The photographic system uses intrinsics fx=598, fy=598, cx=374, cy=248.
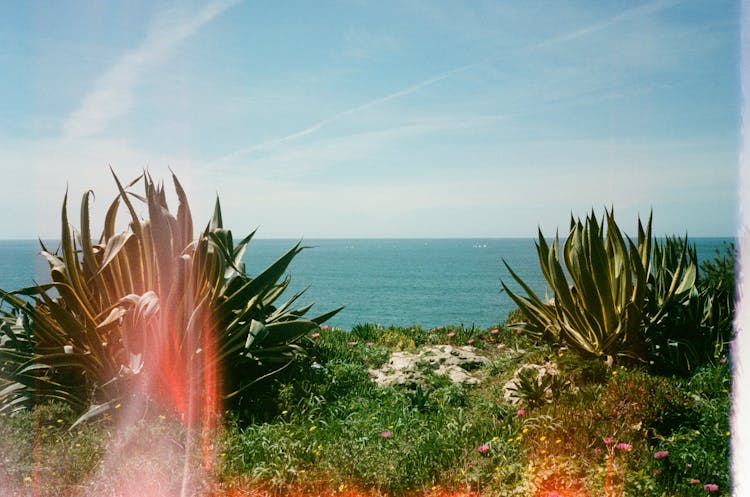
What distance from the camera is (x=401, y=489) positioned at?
12.5 feet

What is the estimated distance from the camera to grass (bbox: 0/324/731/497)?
3.72 m

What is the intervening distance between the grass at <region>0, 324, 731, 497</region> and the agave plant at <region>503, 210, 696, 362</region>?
0.53m

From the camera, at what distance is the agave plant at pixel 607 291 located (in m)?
5.66

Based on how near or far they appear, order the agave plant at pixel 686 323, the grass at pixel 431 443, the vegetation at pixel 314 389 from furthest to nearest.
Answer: the agave plant at pixel 686 323
the vegetation at pixel 314 389
the grass at pixel 431 443

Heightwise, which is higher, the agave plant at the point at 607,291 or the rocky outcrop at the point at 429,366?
the agave plant at the point at 607,291

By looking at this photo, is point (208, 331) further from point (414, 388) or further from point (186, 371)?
point (414, 388)

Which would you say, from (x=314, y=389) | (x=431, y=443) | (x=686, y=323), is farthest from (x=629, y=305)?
(x=314, y=389)

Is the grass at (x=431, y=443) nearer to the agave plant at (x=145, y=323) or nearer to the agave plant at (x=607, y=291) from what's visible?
the agave plant at (x=145, y=323)

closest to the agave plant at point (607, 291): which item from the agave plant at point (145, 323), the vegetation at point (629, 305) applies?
the vegetation at point (629, 305)

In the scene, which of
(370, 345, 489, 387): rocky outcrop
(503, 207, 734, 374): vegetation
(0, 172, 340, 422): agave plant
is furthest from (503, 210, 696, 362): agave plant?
(0, 172, 340, 422): agave plant

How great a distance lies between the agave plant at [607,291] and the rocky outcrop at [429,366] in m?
1.09

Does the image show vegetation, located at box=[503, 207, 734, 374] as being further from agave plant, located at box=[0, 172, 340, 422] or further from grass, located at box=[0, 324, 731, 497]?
agave plant, located at box=[0, 172, 340, 422]

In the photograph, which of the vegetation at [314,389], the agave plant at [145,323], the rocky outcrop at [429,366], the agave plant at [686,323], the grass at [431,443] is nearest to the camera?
the grass at [431,443]

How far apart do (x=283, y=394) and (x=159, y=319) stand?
3.92ft
